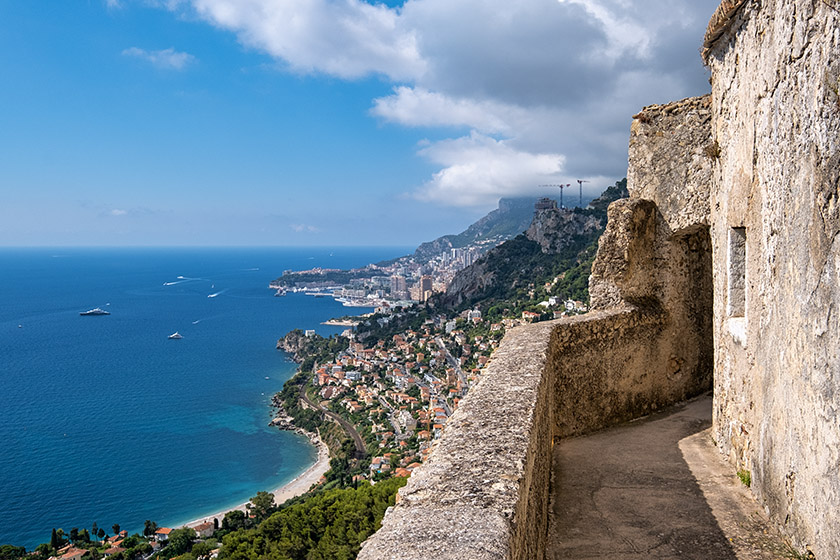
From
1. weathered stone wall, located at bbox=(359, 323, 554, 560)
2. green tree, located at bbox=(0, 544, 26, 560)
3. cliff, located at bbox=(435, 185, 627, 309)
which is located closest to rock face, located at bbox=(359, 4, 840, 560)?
weathered stone wall, located at bbox=(359, 323, 554, 560)

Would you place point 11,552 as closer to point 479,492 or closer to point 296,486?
point 296,486

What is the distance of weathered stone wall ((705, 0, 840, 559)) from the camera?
2725 mm

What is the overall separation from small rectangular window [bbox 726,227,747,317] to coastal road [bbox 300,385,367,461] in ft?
119

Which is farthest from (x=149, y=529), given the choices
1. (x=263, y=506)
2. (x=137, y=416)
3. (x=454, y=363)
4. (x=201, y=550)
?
(x=454, y=363)

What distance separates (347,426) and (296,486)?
1091 cm

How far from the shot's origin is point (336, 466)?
36562 mm

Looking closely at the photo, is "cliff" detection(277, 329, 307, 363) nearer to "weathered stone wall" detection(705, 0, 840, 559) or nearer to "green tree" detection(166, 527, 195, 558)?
"green tree" detection(166, 527, 195, 558)

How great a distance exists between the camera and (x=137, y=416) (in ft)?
179

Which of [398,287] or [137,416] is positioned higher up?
[398,287]

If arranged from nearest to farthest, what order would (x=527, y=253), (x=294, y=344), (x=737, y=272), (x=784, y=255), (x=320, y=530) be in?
(x=784, y=255) < (x=737, y=272) < (x=320, y=530) < (x=527, y=253) < (x=294, y=344)

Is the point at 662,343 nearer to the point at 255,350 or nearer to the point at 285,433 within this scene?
the point at 285,433

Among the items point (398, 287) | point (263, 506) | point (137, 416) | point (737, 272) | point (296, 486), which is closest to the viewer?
point (737, 272)

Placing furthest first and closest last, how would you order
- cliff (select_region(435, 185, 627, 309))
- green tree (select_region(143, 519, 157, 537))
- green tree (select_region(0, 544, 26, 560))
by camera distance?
cliff (select_region(435, 185, 627, 309)) → green tree (select_region(143, 519, 157, 537)) → green tree (select_region(0, 544, 26, 560))

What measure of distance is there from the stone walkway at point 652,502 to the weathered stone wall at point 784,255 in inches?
8.9
